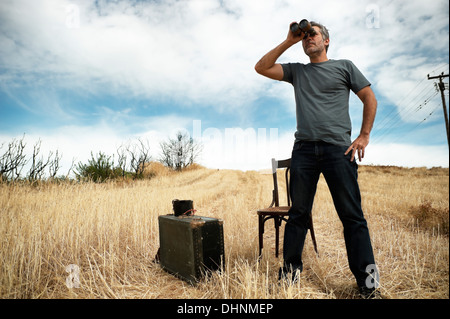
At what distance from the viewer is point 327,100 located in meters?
2.19

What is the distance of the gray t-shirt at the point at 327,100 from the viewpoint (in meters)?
2.13

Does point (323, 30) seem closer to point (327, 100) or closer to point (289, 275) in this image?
point (327, 100)

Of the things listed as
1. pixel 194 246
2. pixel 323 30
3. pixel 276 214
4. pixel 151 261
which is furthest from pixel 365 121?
pixel 151 261

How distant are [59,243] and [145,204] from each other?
2.35 meters

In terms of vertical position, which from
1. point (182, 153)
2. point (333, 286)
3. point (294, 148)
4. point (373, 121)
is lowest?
point (333, 286)

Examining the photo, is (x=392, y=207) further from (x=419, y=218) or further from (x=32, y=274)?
(x=32, y=274)

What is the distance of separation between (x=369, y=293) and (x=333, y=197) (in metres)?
0.78

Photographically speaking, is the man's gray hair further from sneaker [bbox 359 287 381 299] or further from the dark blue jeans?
Result: sneaker [bbox 359 287 381 299]

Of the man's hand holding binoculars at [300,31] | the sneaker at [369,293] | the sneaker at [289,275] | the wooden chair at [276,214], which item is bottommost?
the sneaker at [369,293]

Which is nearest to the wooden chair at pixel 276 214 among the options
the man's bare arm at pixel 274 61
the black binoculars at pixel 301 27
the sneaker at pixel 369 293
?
the sneaker at pixel 369 293

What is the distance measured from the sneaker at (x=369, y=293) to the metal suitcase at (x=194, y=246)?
3.97 feet

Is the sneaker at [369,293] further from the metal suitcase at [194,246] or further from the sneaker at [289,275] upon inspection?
the metal suitcase at [194,246]
